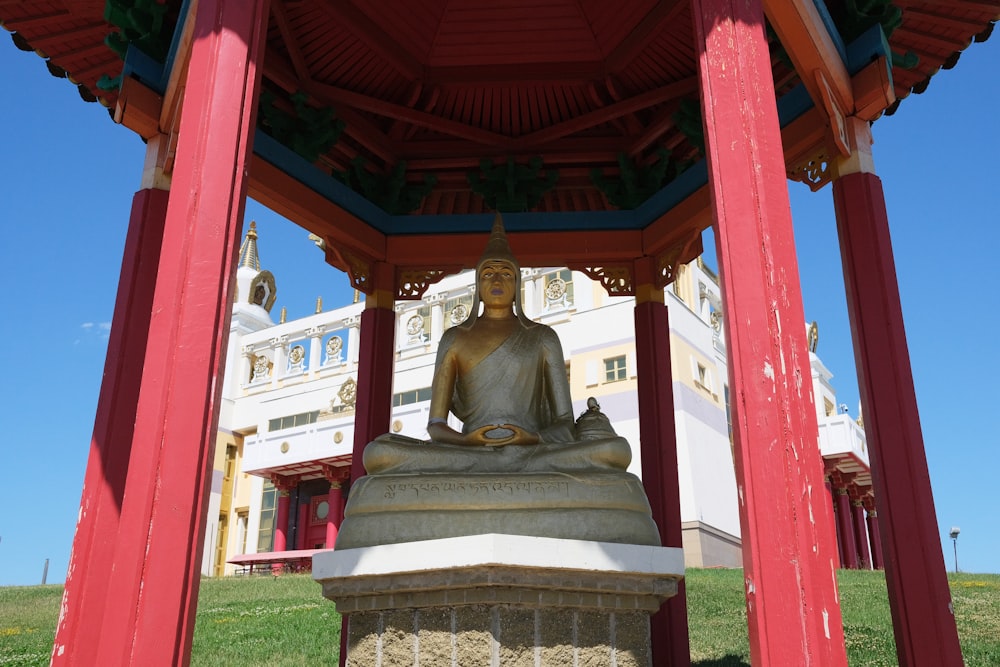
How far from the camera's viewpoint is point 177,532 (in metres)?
3.65

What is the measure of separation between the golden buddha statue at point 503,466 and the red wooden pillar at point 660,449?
1.92m

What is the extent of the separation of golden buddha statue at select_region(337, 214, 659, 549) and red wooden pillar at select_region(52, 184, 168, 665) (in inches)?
61.4

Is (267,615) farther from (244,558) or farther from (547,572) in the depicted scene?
(244,558)

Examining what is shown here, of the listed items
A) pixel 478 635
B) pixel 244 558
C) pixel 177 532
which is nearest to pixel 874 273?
pixel 478 635

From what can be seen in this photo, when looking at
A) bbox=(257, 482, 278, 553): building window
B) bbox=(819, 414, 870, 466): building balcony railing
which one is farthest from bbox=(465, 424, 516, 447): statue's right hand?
bbox=(257, 482, 278, 553): building window

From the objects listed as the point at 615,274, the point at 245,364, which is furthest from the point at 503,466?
the point at 245,364

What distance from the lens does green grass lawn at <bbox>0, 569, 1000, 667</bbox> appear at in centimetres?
962

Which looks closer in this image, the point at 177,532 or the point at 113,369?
the point at 177,532

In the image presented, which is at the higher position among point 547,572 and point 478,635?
point 547,572

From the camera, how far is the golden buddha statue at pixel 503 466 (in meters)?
4.69

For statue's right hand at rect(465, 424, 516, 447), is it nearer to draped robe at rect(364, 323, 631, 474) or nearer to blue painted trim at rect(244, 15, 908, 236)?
draped robe at rect(364, 323, 631, 474)

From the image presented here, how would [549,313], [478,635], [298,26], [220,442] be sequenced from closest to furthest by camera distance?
[478,635] < [298,26] < [549,313] < [220,442]

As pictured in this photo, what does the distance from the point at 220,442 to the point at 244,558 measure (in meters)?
5.48

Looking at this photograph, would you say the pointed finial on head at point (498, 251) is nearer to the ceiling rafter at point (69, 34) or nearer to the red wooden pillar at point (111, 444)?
the red wooden pillar at point (111, 444)
